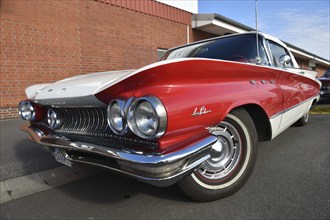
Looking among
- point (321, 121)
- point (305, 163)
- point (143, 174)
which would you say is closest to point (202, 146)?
point (143, 174)

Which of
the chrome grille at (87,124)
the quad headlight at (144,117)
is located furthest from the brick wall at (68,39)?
the quad headlight at (144,117)

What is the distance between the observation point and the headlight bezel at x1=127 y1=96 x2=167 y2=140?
1649 millimetres

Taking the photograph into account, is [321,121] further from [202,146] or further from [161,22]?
[161,22]

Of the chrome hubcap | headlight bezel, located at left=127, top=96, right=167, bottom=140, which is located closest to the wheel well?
the chrome hubcap

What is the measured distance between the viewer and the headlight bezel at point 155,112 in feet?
5.41

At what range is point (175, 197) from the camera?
2396 millimetres

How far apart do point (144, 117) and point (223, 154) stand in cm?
97

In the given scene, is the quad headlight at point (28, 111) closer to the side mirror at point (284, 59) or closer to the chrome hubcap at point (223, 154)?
the chrome hubcap at point (223, 154)

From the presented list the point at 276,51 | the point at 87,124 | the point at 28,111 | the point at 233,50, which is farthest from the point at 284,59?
the point at 28,111

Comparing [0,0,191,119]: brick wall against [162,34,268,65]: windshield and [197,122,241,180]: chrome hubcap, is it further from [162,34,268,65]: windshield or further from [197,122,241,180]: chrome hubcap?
[197,122,241,180]: chrome hubcap

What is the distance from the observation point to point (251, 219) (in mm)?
2029

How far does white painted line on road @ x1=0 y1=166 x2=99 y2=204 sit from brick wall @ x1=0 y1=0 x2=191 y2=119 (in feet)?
12.2

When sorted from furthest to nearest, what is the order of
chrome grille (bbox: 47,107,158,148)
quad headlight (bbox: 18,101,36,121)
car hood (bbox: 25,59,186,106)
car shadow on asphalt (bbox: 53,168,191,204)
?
1. quad headlight (bbox: 18,101,36,121)
2. car shadow on asphalt (bbox: 53,168,191,204)
3. chrome grille (bbox: 47,107,158,148)
4. car hood (bbox: 25,59,186,106)

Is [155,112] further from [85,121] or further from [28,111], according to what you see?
[28,111]
